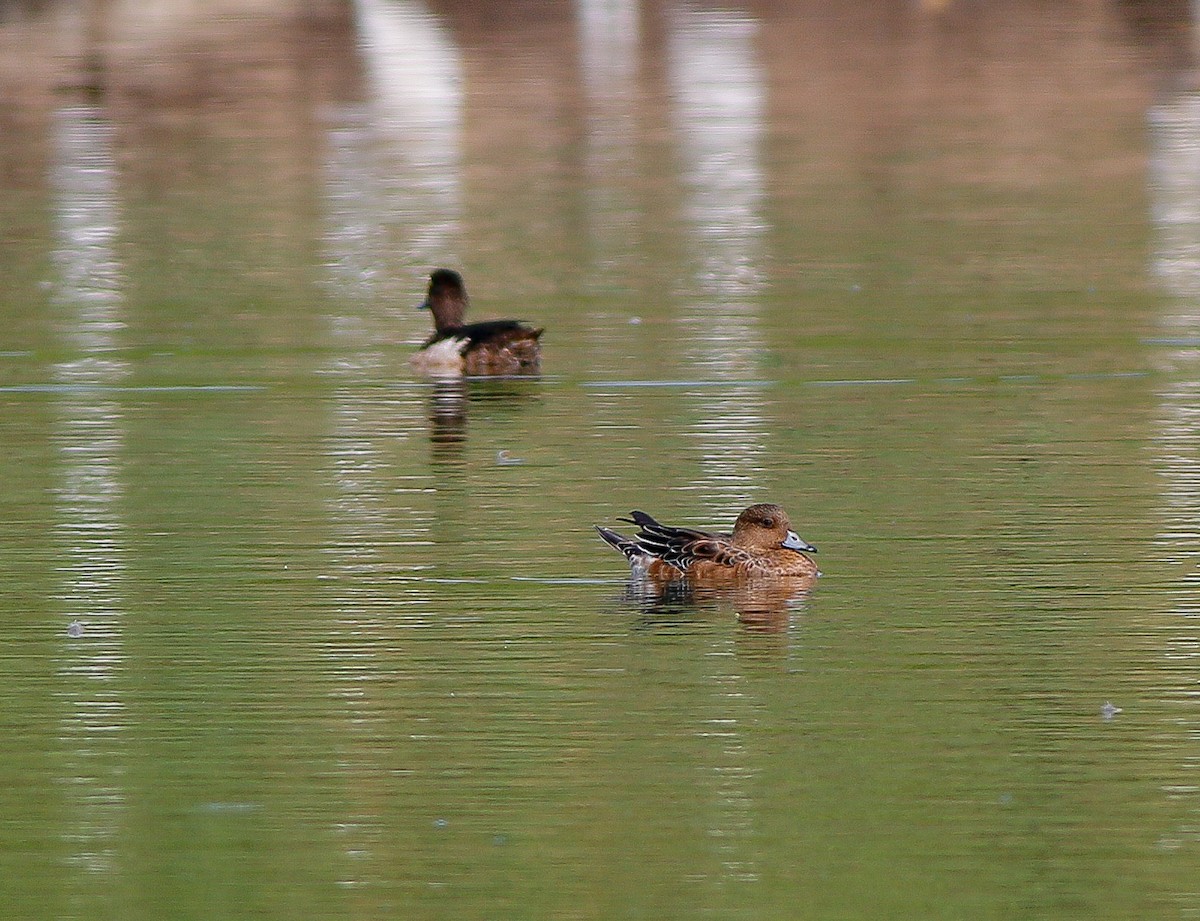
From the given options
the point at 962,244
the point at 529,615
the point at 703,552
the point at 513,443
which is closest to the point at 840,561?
the point at 703,552

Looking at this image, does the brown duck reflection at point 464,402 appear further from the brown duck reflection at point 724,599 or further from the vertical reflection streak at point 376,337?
the brown duck reflection at point 724,599

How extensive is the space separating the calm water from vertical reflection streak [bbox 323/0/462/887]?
4 centimetres

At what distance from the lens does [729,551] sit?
36.6ft

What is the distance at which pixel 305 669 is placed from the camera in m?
9.59

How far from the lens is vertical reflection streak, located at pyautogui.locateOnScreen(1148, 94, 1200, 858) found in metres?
8.84

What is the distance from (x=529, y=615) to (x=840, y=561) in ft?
5.01

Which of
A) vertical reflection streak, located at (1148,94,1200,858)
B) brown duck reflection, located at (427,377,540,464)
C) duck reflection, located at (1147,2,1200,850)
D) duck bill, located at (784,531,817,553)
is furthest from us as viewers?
brown duck reflection, located at (427,377,540,464)

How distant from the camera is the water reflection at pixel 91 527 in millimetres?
8211

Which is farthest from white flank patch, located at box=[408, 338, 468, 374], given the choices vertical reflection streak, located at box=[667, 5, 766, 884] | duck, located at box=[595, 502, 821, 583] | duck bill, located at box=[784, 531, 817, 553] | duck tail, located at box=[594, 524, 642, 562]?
duck bill, located at box=[784, 531, 817, 553]

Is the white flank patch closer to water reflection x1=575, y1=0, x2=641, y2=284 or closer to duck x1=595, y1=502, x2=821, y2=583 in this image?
water reflection x1=575, y1=0, x2=641, y2=284

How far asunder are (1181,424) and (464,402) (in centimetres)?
425

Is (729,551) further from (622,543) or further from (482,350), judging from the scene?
(482,350)

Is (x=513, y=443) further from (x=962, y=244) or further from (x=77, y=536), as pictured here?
(x=962, y=244)

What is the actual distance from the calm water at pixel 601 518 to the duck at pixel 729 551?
0.58 ft
